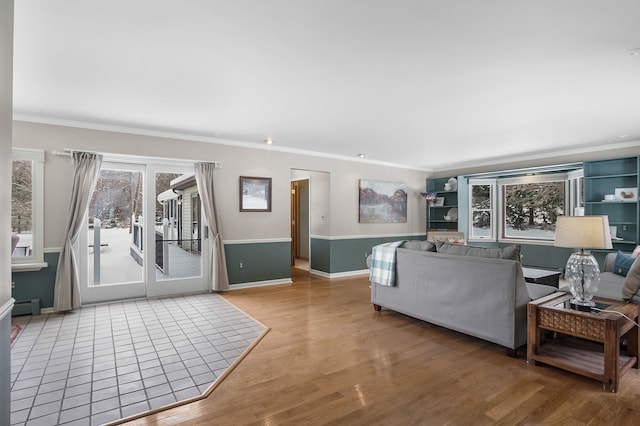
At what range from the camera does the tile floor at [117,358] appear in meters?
2.22

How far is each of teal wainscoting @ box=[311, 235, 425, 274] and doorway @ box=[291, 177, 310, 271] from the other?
1.41m

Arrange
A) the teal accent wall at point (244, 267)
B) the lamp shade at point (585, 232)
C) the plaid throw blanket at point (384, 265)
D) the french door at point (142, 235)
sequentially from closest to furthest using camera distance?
the lamp shade at point (585, 232), the plaid throw blanket at point (384, 265), the teal accent wall at point (244, 267), the french door at point (142, 235)

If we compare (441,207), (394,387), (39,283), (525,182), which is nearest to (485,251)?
(394,387)

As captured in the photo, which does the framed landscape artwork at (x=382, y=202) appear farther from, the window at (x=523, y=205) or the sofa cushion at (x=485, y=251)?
the sofa cushion at (x=485, y=251)

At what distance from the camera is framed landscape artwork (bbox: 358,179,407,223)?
7.16m

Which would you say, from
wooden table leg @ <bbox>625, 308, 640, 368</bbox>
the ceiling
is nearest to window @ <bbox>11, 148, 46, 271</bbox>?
the ceiling

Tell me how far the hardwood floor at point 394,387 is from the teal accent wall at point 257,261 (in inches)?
81.7

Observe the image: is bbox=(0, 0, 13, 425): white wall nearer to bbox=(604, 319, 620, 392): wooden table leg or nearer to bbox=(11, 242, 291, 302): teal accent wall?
bbox=(11, 242, 291, 302): teal accent wall

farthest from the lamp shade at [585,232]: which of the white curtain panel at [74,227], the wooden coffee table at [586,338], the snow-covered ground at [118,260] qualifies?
the white curtain panel at [74,227]

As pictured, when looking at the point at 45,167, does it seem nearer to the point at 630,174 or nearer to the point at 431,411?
the point at 431,411

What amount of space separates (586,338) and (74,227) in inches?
217

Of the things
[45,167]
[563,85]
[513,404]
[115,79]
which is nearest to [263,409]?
[513,404]

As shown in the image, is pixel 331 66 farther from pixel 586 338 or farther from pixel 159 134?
pixel 159 134

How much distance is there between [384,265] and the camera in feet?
13.3
